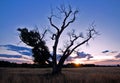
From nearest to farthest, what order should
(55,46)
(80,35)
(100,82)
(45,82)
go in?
(45,82), (100,82), (55,46), (80,35)

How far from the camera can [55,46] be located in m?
32.2

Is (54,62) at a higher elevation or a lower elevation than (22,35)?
lower

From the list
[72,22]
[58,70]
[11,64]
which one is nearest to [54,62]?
[58,70]

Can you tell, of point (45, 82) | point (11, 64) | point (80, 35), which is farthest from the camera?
point (11, 64)

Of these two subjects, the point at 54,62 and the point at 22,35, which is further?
the point at 22,35

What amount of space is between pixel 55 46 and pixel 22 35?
6472mm

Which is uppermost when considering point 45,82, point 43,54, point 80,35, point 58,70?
point 80,35

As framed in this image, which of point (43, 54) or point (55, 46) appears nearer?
point (55, 46)

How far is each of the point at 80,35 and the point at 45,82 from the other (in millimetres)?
21883

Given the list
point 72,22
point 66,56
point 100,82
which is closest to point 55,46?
point 66,56

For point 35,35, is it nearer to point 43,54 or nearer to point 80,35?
point 43,54

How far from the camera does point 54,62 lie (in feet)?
107

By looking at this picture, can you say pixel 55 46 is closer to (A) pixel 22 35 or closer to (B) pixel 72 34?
(B) pixel 72 34

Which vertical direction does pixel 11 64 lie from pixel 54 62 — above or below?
above
